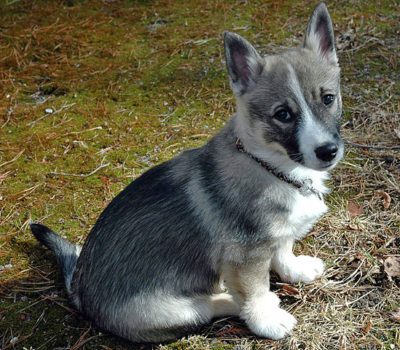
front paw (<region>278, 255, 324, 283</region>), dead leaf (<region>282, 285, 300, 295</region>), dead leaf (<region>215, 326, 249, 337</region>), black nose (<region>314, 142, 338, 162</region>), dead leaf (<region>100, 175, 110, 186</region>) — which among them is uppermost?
black nose (<region>314, 142, 338, 162</region>)

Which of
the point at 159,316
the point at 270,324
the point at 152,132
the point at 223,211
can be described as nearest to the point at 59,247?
the point at 159,316

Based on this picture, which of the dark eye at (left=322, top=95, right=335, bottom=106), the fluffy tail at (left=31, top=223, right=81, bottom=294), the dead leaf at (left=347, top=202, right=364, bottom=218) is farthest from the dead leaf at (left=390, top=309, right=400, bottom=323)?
the fluffy tail at (left=31, top=223, right=81, bottom=294)

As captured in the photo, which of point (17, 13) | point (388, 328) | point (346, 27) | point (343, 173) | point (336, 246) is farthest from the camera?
point (17, 13)

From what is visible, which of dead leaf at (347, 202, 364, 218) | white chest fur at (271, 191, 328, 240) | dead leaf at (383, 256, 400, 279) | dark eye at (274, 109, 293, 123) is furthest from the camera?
dead leaf at (347, 202, 364, 218)

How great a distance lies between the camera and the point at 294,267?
3.03 meters

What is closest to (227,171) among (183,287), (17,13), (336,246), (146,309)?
(183,287)

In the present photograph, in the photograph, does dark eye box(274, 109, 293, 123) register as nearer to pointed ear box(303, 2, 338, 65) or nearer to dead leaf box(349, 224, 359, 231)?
pointed ear box(303, 2, 338, 65)

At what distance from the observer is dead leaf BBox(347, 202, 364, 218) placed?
3455 millimetres

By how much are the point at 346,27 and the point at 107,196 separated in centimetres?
366

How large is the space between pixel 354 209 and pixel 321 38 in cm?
153

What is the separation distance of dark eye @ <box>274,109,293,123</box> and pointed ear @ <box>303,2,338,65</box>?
54 cm

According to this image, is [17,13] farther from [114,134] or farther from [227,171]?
[227,171]

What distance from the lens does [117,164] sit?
13.5ft

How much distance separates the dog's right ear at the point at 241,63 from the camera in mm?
2461
